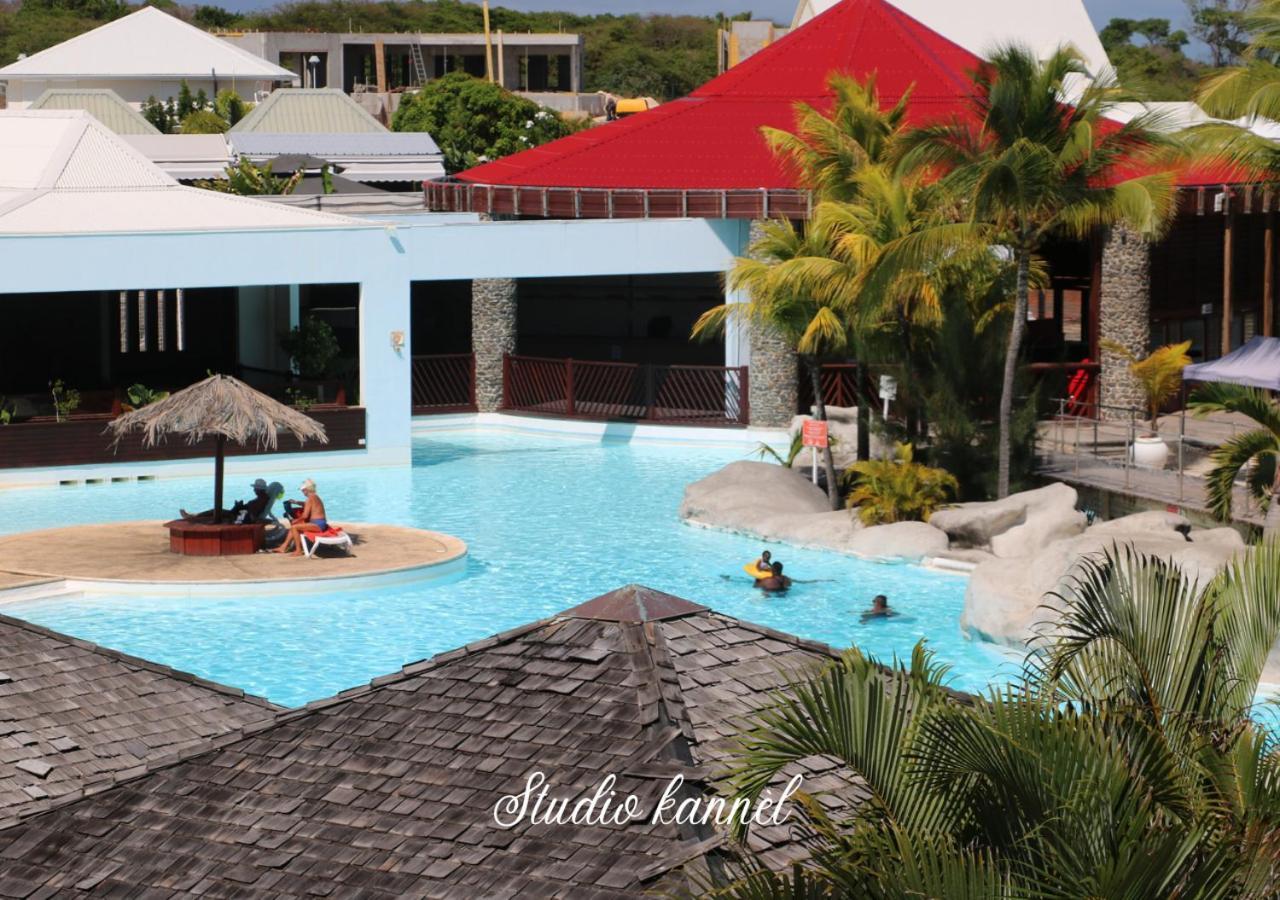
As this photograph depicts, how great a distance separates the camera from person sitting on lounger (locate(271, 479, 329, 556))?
21.4 metres

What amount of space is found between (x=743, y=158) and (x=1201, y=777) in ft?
87.1

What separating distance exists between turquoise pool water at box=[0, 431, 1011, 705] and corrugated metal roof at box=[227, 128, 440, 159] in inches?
985

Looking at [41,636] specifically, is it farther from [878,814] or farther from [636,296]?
[636,296]

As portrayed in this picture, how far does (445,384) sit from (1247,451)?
15.6 m

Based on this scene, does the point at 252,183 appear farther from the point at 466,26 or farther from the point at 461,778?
the point at 466,26

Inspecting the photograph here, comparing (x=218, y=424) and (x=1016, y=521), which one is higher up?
(x=218, y=424)

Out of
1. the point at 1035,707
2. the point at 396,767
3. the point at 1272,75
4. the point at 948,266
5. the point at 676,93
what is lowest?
the point at 396,767

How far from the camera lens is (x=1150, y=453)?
25.0 m

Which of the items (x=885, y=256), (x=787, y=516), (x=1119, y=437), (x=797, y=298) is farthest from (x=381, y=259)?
(x=1119, y=437)

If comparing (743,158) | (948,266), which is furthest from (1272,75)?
(743,158)

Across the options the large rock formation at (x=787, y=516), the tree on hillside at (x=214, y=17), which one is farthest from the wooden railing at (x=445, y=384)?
the tree on hillside at (x=214, y=17)

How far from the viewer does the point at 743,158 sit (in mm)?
33000

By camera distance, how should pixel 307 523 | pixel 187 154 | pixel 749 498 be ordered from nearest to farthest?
pixel 307 523
pixel 749 498
pixel 187 154

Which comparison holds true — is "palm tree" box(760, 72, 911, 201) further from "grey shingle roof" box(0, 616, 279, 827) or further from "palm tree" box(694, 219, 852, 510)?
"grey shingle roof" box(0, 616, 279, 827)
